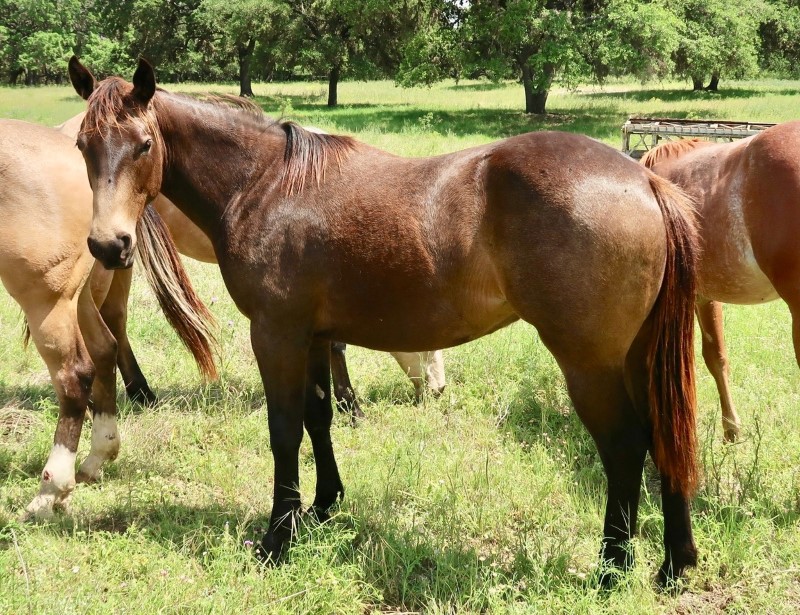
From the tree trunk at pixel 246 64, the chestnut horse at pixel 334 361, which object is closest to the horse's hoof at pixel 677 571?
the chestnut horse at pixel 334 361

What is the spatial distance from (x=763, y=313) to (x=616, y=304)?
457 centimetres

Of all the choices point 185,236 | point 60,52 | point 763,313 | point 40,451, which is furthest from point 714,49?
point 60,52

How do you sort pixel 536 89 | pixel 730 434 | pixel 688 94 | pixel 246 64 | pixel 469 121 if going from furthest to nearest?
pixel 246 64
pixel 688 94
pixel 536 89
pixel 469 121
pixel 730 434

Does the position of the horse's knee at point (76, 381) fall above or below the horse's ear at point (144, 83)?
below

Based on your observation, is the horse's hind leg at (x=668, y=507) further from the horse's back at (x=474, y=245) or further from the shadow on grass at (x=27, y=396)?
the shadow on grass at (x=27, y=396)

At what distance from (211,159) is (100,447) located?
1938 millimetres

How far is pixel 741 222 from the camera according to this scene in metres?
3.65

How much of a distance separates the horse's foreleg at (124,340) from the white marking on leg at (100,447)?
94 centimetres

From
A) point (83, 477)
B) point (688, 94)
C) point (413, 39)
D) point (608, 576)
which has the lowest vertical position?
point (83, 477)

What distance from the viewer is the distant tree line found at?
20.9m

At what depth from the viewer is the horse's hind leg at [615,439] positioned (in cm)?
270

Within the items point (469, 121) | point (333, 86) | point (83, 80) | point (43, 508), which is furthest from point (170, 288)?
point (333, 86)

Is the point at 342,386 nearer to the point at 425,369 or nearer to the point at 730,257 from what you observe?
the point at 425,369

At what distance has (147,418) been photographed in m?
4.56
